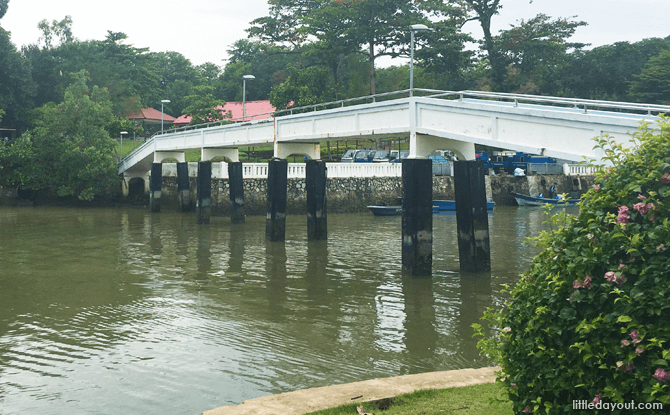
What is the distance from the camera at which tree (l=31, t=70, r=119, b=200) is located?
4684 cm

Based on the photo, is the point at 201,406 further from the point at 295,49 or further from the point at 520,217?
the point at 295,49

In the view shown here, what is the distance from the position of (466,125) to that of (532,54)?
45018mm

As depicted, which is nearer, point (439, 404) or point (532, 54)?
point (439, 404)

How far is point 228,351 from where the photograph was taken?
11.4 m

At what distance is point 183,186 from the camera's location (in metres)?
42.5

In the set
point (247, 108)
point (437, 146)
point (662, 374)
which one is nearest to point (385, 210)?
point (437, 146)

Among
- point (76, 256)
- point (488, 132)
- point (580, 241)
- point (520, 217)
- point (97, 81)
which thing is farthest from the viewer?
point (97, 81)

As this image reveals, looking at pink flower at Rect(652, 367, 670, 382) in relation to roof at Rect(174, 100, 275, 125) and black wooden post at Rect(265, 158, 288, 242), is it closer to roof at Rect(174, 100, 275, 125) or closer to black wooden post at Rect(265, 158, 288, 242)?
black wooden post at Rect(265, 158, 288, 242)

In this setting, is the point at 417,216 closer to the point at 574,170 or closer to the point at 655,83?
the point at 655,83

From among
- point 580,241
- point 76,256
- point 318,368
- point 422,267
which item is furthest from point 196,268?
point 580,241

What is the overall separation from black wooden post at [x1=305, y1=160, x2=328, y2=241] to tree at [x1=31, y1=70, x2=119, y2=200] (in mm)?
23839

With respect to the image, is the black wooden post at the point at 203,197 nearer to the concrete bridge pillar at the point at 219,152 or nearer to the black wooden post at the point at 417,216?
the concrete bridge pillar at the point at 219,152

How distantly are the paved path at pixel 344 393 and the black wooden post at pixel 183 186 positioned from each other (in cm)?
3627

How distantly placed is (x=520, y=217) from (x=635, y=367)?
127 ft
